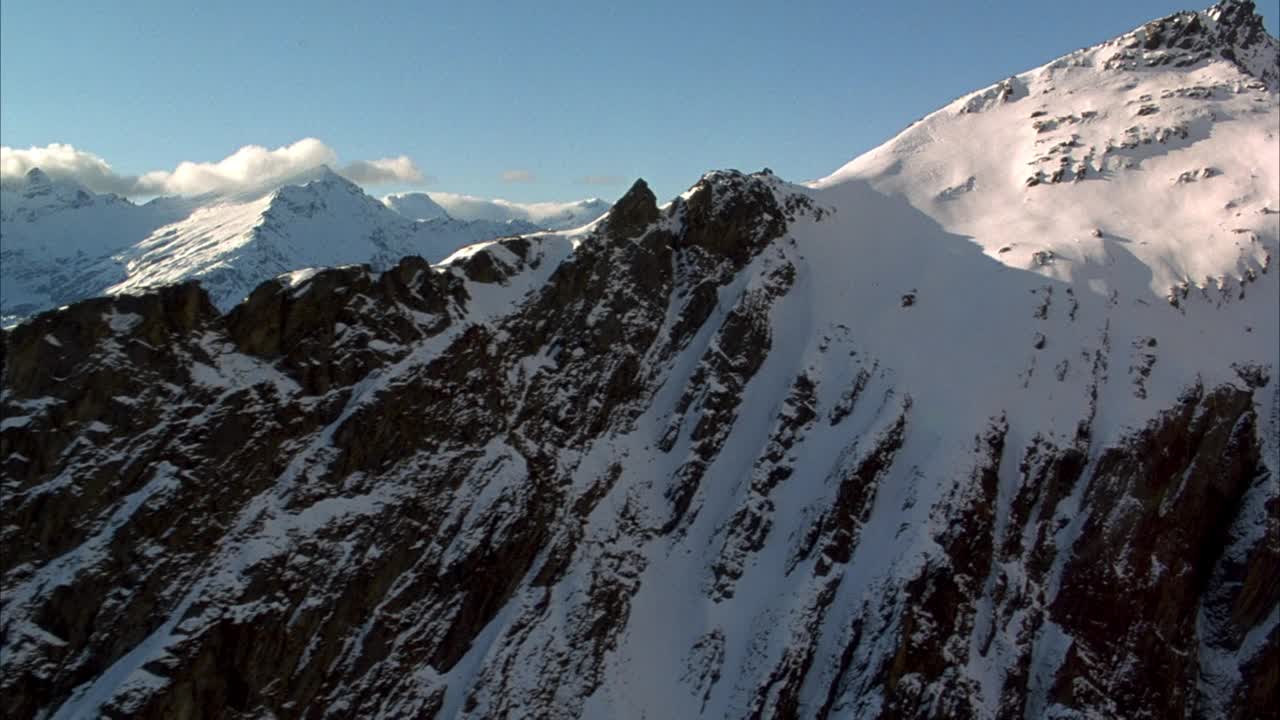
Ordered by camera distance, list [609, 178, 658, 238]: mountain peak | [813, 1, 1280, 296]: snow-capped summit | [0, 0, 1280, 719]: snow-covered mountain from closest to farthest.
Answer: [0, 0, 1280, 719]: snow-covered mountain < [609, 178, 658, 238]: mountain peak < [813, 1, 1280, 296]: snow-capped summit

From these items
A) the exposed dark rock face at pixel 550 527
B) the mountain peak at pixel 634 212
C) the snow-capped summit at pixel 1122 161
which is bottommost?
the exposed dark rock face at pixel 550 527

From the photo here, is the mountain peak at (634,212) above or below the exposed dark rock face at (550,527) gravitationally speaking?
above

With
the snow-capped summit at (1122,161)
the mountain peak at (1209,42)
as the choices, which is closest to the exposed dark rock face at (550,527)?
the snow-capped summit at (1122,161)

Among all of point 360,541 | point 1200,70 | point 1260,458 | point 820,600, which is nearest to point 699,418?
point 820,600

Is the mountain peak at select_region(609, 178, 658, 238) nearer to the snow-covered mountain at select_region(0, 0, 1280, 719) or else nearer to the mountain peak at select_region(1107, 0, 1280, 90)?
the snow-covered mountain at select_region(0, 0, 1280, 719)

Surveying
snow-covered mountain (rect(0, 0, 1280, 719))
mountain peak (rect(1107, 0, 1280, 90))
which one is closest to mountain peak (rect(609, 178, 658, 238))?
snow-covered mountain (rect(0, 0, 1280, 719))

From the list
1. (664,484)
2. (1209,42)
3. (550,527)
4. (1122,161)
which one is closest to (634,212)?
(664,484)

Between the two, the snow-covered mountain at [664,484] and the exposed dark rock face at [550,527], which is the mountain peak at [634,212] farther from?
the exposed dark rock face at [550,527]
